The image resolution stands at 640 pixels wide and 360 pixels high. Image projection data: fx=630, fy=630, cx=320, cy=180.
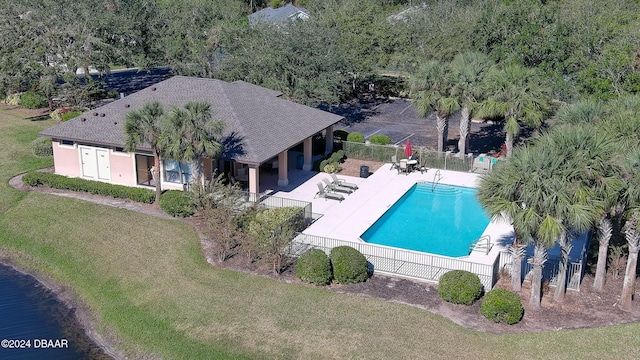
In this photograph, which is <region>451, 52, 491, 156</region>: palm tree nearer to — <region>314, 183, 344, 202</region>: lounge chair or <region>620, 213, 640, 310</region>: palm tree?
<region>314, 183, 344, 202</region>: lounge chair

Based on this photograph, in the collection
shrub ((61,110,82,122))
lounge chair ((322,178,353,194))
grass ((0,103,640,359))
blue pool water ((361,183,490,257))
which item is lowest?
grass ((0,103,640,359))

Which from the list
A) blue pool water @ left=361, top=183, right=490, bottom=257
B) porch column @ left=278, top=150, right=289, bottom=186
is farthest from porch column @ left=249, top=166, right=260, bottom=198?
blue pool water @ left=361, top=183, right=490, bottom=257

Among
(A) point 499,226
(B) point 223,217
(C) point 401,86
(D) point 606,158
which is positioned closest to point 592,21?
(C) point 401,86

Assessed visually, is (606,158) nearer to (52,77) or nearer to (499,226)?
(499,226)

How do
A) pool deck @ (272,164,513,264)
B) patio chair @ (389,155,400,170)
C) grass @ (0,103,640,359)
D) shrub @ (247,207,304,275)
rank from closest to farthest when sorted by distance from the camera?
grass @ (0,103,640,359)
shrub @ (247,207,304,275)
pool deck @ (272,164,513,264)
patio chair @ (389,155,400,170)

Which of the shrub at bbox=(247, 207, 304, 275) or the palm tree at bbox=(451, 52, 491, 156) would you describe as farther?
the palm tree at bbox=(451, 52, 491, 156)

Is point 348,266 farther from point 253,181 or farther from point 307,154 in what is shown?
point 307,154

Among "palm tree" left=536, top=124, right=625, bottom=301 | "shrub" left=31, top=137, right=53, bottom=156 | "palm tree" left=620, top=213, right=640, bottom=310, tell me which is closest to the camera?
"palm tree" left=536, top=124, right=625, bottom=301

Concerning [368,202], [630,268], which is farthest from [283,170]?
[630,268]
